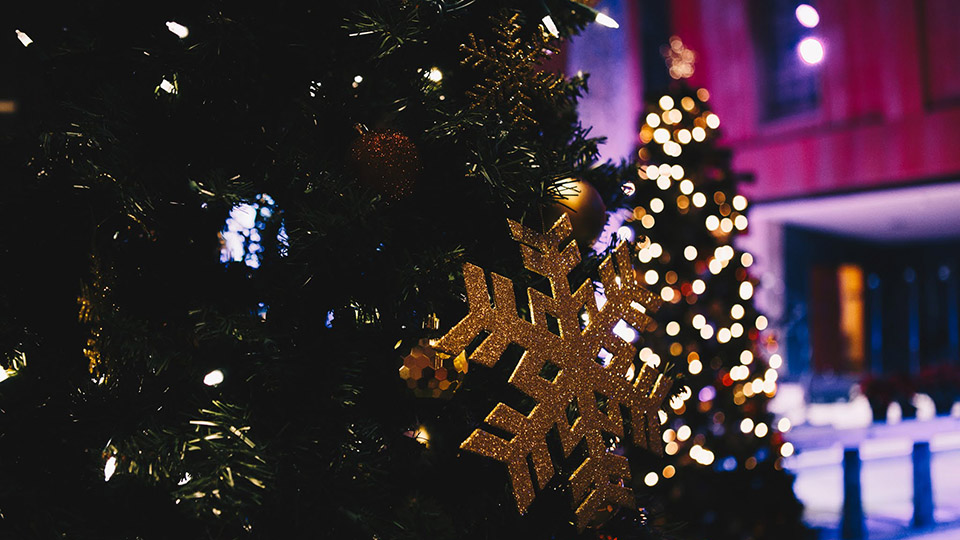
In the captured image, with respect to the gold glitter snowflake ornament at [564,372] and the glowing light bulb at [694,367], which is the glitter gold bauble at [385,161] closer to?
the gold glitter snowflake ornament at [564,372]

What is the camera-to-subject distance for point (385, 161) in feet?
2.94

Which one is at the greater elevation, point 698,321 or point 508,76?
point 508,76

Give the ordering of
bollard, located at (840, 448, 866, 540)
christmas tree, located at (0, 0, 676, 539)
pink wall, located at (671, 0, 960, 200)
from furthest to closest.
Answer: pink wall, located at (671, 0, 960, 200) → bollard, located at (840, 448, 866, 540) → christmas tree, located at (0, 0, 676, 539)

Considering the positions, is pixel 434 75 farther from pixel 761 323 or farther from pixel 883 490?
pixel 883 490

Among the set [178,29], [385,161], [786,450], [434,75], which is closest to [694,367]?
[786,450]

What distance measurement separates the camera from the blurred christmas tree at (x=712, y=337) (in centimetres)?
280

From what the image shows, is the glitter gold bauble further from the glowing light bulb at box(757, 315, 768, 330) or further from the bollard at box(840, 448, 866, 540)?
the bollard at box(840, 448, 866, 540)

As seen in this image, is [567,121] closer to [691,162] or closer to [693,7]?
[691,162]

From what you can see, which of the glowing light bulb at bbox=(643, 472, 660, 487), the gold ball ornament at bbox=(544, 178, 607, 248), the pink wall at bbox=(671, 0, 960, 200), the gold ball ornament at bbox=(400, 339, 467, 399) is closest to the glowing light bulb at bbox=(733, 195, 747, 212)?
the glowing light bulb at bbox=(643, 472, 660, 487)

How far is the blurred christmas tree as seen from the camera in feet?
9.20

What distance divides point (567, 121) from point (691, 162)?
196 cm

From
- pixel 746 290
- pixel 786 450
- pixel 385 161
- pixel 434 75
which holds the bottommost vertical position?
pixel 786 450

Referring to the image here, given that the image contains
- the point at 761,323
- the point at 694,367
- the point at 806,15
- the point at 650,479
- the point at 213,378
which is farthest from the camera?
the point at 761,323

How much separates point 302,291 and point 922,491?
3.49m
